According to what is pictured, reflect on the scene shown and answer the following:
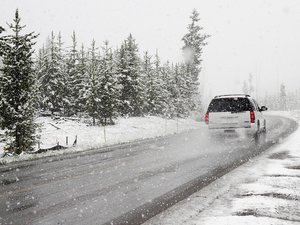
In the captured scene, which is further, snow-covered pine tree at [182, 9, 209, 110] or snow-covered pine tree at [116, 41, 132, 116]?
snow-covered pine tree at [182, 9, 209, 110]

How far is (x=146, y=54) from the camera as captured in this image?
156 feet

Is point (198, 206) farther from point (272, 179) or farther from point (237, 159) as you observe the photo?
point (237, 159)

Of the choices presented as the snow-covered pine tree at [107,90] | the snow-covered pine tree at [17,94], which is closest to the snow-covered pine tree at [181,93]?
the snow-covered pine tree at [107,90]

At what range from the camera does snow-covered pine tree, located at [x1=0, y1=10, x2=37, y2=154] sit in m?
20.1

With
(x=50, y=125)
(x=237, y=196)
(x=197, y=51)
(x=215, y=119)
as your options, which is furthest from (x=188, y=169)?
(x=197, y=51)

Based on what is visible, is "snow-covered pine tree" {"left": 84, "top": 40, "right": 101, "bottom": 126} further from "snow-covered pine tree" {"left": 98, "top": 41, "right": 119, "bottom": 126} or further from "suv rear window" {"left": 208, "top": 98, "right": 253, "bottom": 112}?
"suv rear window" {"left": 208, "top": 98, "right": 253, "bottom": 112}

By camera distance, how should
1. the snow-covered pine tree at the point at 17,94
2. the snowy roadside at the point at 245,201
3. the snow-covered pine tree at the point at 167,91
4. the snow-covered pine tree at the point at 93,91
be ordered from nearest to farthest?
the snowy roadside at the point at 245,201 < the snow-covered pine tree at the point at 17,94 < the snow-covered pine tree at the point at 93,91 < the snow-covered pine tree at the point at 167,91

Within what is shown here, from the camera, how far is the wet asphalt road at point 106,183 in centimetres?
549

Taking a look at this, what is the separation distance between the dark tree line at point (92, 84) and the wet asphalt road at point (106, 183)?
967 cm

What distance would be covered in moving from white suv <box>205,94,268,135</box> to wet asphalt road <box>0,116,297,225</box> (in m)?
3.11

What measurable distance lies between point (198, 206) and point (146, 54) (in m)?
42.7

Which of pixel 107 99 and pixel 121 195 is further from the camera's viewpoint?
pixel 107 99

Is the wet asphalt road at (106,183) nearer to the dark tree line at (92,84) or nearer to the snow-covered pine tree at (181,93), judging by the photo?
the dark tree line at (92,84)

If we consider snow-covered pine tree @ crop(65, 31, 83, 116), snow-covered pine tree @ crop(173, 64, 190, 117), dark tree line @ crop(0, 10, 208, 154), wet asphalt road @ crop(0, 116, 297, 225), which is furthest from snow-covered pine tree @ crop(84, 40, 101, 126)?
wet asphalt road @ crop(0, 116, 297, 225)
